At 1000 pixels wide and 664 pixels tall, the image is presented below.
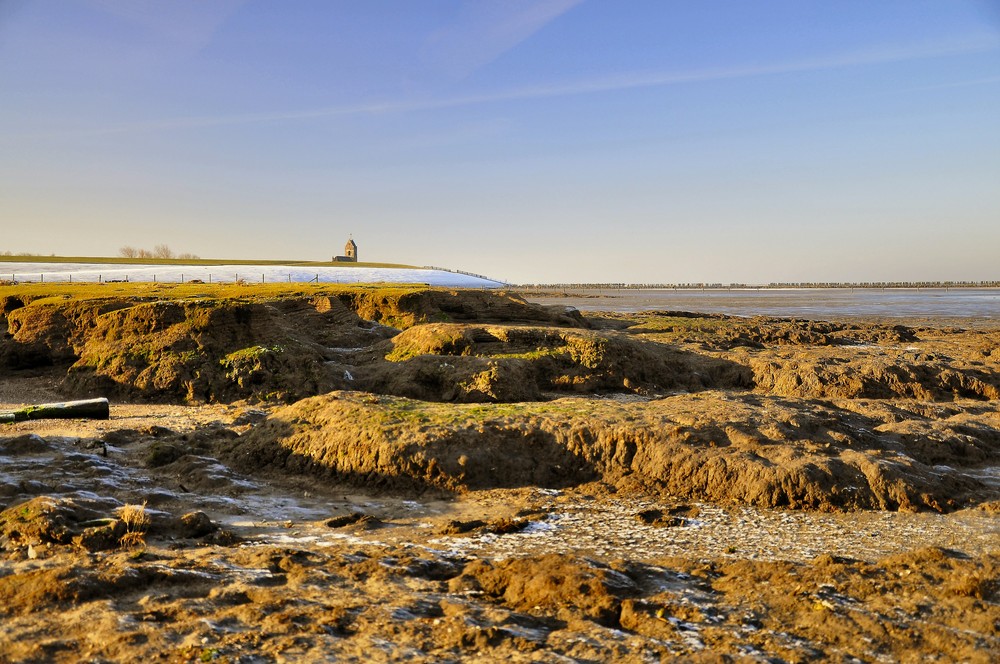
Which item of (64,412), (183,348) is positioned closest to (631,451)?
(64,412)

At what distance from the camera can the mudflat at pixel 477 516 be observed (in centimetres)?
524

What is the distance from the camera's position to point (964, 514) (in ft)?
26.6

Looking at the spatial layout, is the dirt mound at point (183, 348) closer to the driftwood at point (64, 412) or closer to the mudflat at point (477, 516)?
the mudflat at point (477, 516)

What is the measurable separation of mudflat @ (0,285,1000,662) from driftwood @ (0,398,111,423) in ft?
1.22

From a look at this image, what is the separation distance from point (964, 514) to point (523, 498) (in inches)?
198

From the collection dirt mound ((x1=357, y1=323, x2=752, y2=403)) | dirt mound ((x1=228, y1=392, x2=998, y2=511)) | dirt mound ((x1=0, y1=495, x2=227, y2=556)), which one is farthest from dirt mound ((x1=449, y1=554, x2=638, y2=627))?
dirt mound ((x1=357, y1=323, x2=752, y2=403))

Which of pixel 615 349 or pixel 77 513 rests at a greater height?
pixel 615 349

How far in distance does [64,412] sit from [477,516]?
28.6 feet

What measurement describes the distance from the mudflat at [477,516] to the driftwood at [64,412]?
0.37 metres

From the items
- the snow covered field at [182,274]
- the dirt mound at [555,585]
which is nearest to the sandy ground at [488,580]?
the dirt mound at [555,585]

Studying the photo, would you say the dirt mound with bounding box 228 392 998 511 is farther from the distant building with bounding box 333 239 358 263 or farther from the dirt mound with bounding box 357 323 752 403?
the distant building with bounding box 333 239 358 263

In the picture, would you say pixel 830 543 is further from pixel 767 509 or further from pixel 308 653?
pixel 308 653

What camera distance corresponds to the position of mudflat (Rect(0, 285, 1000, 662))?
17.2 ft

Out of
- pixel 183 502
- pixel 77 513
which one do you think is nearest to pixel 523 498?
pixel 183 502
